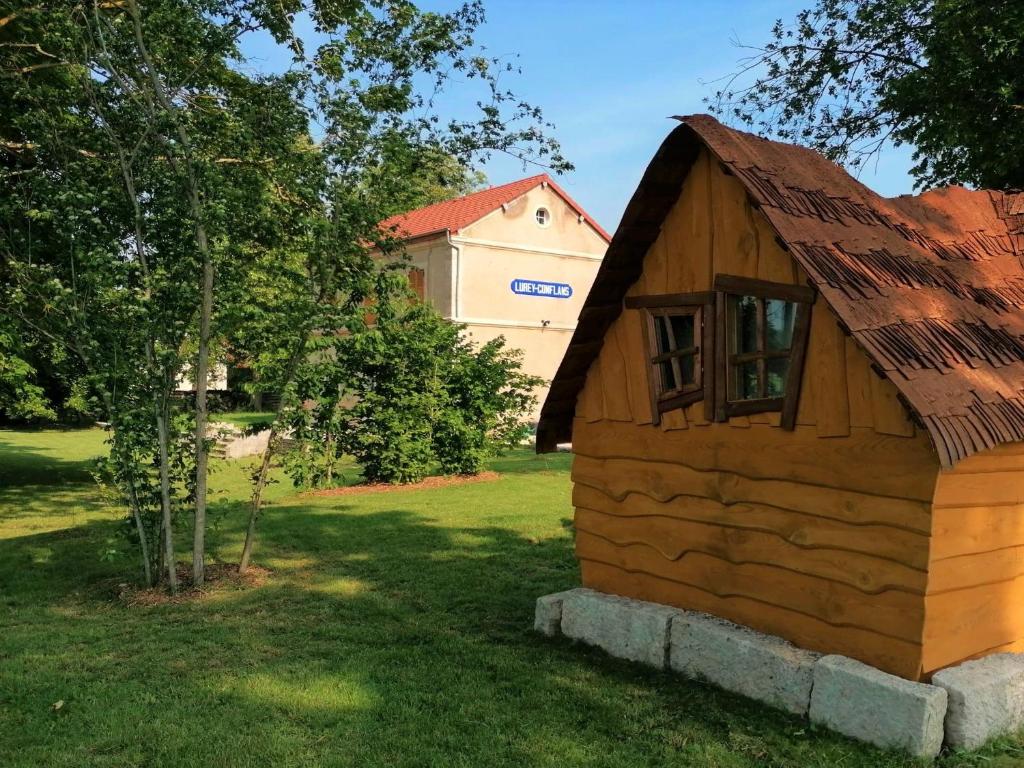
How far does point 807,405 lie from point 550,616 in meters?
2.87

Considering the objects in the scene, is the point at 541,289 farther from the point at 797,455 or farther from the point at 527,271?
the point at 797,455

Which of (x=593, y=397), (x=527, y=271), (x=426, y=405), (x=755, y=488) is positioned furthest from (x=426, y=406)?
(x=527, y=271)

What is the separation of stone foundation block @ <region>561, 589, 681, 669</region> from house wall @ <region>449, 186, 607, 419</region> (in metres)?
20.7

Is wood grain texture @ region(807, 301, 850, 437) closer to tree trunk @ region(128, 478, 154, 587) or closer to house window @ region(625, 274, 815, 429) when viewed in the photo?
house window @ region(625, 274, 815, 429)

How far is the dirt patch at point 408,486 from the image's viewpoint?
15.6 metres

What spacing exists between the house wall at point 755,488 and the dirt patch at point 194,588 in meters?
4.02

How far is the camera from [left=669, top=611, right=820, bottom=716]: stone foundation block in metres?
4.68

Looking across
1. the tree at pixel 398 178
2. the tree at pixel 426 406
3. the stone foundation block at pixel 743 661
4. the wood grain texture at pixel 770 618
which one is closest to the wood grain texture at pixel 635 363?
the wood grain texture at pixel 770 618

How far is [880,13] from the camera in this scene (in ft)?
40.2

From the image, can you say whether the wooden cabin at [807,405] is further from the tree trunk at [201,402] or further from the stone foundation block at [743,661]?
the tree trunk at [201,402]

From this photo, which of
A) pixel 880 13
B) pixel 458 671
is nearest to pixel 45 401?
pixel 458 671

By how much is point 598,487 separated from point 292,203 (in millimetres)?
4634

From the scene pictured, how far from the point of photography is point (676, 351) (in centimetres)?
570

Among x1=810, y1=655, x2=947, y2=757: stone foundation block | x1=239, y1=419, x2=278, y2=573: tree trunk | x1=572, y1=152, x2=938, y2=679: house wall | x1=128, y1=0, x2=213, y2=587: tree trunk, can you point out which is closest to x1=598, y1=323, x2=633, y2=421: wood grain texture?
x1=572, y1=152, x2=938, y2=679: house wall
